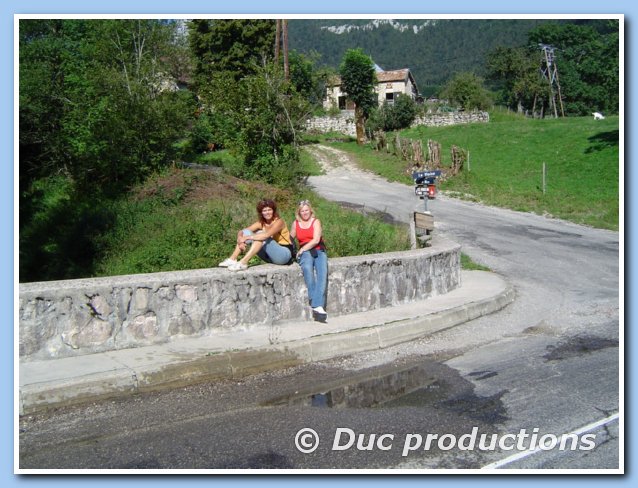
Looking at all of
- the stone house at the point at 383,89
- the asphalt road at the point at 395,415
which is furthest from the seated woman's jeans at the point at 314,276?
the stone house at the point at 383,89

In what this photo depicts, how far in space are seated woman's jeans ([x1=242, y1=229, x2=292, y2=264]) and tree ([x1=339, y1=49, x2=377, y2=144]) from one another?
42.0 meters

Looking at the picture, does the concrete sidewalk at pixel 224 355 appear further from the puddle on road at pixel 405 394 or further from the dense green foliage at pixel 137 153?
the dense green foliage at pixel 137 153

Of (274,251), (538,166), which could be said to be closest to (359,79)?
(538,166)

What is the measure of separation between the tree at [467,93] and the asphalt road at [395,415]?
51.0 meters

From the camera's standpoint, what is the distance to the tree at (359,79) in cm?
5044

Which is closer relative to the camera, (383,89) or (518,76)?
(383,89)

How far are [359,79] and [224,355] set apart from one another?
149ft

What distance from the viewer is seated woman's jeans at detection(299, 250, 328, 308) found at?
8.87m

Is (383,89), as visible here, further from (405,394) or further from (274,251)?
(405,394)

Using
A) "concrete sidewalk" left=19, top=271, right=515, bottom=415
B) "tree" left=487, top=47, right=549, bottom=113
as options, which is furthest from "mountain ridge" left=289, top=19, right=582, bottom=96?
"concrete sidewalk" left=19, top=271, right=515, bottom=415

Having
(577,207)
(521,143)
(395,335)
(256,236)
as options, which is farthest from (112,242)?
(521,143)

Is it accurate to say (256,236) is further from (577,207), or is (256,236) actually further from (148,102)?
(577,207)

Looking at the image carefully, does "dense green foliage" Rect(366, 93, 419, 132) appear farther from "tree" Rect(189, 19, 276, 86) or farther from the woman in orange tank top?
the woman in orange tank top

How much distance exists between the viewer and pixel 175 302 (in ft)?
26.2
